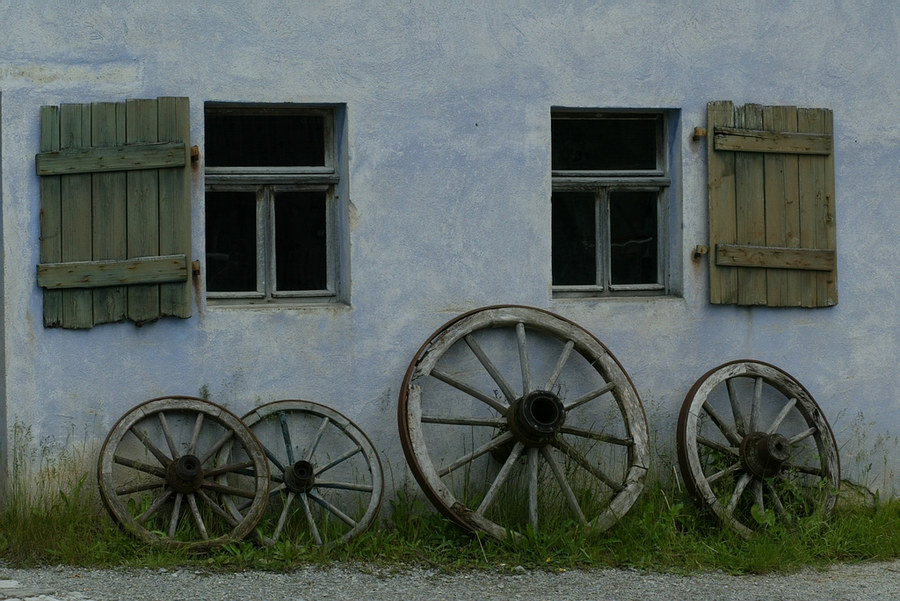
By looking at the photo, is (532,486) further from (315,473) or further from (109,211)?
(109,211)

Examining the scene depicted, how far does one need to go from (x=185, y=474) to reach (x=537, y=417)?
1.91 m

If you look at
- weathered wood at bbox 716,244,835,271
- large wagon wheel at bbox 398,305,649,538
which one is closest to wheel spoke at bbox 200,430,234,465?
large wagon wheel at bbox 398,305,649,538

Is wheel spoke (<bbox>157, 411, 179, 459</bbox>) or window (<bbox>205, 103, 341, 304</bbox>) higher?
window (<bbox>205, 103, 341, 304</bbox>)

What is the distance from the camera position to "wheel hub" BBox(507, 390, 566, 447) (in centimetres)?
643

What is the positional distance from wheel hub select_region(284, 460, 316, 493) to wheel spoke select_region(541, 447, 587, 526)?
1.29 m

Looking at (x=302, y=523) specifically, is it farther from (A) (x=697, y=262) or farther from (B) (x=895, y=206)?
(B) (x=895, y=206)

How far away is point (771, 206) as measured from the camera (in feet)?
23.7

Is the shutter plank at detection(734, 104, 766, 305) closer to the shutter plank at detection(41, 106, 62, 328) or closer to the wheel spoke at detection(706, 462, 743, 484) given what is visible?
the wheel spoke at detection(706, 462, 743, 484)

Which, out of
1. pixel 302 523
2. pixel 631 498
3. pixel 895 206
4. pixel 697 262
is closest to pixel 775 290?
pixel 697 262

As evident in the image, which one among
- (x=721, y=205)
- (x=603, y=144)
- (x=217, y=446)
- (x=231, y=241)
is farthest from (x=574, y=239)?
(x=217, y=446)

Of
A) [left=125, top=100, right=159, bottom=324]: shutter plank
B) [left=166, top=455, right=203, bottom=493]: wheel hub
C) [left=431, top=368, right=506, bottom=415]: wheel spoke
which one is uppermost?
[left=125, top=100, right=159, bottom=324]: shutter plank

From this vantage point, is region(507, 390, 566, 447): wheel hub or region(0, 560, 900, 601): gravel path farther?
region(507, 390, 566, 447): wheel hub

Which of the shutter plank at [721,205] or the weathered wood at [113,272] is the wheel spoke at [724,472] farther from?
the weathered wood at [113,272]

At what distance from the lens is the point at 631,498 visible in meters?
6.59
